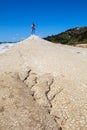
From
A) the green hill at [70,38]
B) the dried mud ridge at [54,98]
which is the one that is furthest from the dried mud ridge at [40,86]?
the green hill at [70,38]

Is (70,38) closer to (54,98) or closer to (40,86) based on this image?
(40,86)

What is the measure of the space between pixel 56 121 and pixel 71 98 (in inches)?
76.1

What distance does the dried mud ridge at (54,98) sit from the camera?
14.6 meters

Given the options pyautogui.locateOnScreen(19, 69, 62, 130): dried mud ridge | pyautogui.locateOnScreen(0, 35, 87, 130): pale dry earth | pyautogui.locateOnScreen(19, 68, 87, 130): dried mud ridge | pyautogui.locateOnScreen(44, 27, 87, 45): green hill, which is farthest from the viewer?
pyautogui.locateOnScreen(44, 27, 87, 45): green hill

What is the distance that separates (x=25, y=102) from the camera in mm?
15602

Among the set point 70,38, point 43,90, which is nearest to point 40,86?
point 43,90

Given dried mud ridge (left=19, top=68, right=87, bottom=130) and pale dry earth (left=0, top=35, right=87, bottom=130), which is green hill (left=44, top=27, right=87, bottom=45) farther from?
dried mud ridge (left=19, top=68, right=87, bottom=130)

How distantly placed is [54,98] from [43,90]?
1.02 metres

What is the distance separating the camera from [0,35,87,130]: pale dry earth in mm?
14388

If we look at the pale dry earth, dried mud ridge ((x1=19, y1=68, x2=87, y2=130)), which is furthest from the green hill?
dried mud ridge ((x1=19, y1=68, x2=87, y2=130))

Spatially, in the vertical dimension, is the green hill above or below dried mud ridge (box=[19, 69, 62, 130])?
below

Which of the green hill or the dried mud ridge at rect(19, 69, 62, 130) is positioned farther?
the green hill

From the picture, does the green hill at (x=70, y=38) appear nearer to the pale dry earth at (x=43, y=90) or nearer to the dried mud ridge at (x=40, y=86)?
the pale dry earth at (x=43, y=90)

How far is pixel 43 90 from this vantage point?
1717 centimetres
